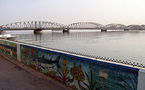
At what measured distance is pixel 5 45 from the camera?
12773mm

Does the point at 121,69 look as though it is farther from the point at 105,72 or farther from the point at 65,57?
the point at 65,57

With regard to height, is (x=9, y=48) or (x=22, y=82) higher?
(x=9, y=48)

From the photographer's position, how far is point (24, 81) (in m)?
6.95

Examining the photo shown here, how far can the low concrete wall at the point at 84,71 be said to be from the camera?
4.25m

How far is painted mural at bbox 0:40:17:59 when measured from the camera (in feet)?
36.7

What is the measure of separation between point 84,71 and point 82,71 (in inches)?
4.3

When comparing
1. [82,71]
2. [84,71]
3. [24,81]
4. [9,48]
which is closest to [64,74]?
[82,71]

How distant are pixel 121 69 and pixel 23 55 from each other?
24.6ft

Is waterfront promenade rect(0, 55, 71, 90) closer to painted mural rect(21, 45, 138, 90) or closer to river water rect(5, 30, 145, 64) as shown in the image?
painted mural rect(21, 45, 138, 90)

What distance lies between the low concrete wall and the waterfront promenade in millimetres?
467

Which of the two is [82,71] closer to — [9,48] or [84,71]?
[84,71]

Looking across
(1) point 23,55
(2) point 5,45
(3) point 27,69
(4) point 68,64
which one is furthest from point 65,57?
(2) point 5,45

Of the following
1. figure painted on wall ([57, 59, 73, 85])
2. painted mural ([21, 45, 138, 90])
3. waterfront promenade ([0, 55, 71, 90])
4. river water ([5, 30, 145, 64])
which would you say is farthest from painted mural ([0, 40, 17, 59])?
river water ([5, 30, 145, 64])

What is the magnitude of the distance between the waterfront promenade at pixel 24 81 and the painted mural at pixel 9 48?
9.02 ft
